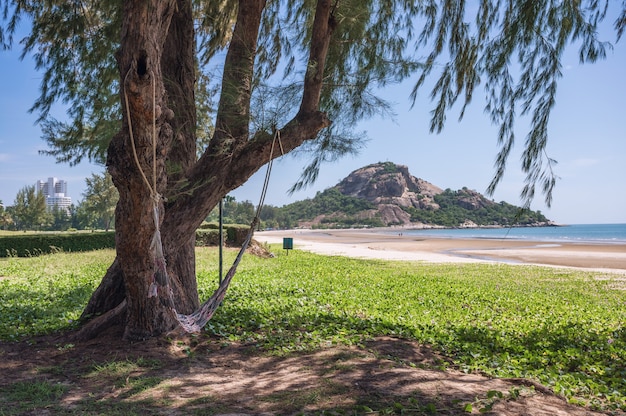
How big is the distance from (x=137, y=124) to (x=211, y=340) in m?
Answer: 2.03

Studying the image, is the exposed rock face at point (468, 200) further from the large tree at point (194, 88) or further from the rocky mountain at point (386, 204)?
the large tree at point (194, 88)

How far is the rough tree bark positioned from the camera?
309 centimetres

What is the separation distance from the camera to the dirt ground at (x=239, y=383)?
102 inches

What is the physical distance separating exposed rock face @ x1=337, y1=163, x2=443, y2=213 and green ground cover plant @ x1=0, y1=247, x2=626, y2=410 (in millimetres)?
77860

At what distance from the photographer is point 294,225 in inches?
3174

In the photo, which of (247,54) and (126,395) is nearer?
(126,395)

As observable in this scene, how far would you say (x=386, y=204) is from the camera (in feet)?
288

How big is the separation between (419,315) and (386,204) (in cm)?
8279

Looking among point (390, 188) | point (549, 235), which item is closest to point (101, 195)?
point (549, 235)

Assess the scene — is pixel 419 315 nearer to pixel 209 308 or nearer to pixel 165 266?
pixel 209 308

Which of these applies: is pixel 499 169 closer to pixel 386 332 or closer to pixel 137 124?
pixel 386 332

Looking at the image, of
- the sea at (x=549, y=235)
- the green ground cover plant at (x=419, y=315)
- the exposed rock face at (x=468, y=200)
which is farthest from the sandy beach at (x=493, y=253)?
the exposed rock face at (x=468, y=200)

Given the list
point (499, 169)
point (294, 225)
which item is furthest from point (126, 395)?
point (294, 225)

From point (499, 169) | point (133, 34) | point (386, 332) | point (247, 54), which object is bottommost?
point (386, 332)
